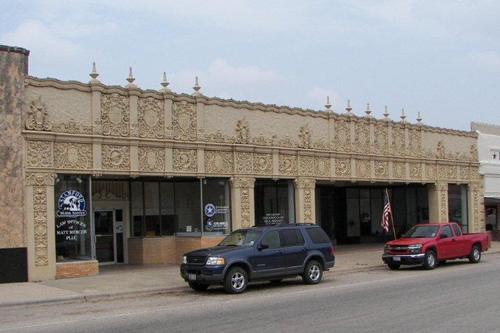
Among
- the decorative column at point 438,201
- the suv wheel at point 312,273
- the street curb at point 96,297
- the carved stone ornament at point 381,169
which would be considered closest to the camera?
the street curb at point 96,297

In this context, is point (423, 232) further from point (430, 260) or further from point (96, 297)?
point (96, 297)

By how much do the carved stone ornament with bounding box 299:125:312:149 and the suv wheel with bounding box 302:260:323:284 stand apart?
8.87 meters

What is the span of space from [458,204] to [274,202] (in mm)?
13859

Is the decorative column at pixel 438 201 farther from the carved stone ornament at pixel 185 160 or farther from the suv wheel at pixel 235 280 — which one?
the suv wheel at pixel 235 280

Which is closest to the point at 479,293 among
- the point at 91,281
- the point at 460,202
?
the point at 91,281

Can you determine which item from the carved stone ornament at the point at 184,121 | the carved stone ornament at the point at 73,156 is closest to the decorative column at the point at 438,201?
the carved stone ornament at the point at 184,121

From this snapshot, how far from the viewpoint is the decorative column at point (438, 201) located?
3372cm

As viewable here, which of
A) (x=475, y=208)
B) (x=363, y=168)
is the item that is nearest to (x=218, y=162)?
(x=363, y=168)

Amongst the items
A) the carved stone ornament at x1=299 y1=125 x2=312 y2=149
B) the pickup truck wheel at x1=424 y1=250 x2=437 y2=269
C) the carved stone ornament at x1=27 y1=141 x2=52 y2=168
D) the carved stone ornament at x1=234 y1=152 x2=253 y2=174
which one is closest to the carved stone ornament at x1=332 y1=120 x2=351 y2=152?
the carved stone ornament at x1=299 y1=125 x2=312 y2=149

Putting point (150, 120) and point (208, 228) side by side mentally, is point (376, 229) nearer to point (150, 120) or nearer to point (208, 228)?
point (208, 228)

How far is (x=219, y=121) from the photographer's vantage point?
23766mm

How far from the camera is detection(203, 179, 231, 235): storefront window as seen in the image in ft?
78.6

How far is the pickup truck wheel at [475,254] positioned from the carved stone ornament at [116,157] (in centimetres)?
1337

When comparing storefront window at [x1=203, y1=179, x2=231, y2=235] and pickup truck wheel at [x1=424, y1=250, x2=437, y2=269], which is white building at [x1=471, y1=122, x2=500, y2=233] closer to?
pickup truck wheel at [x1=424, y1=250, x2=437, y2=269]
